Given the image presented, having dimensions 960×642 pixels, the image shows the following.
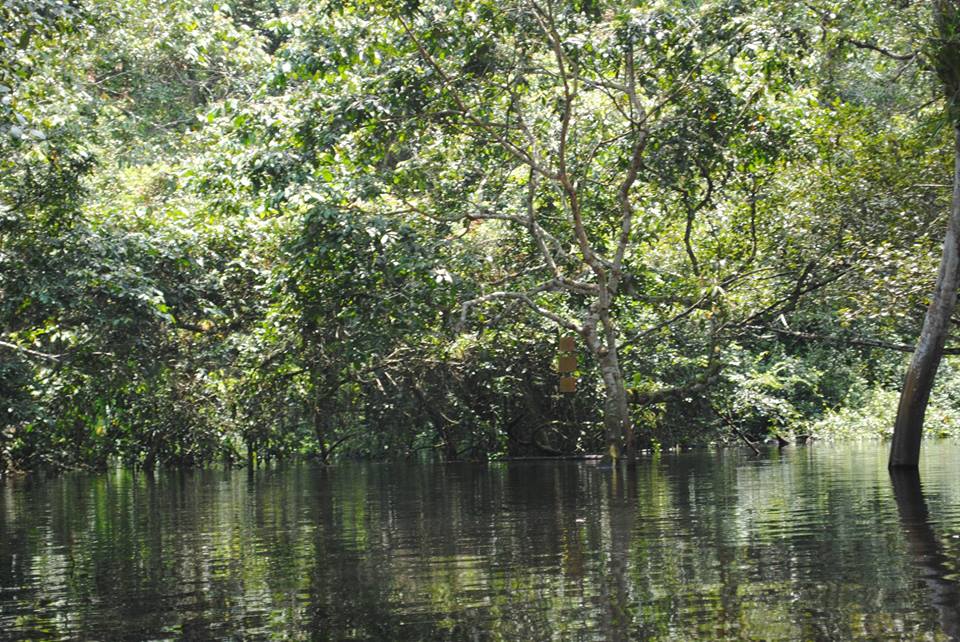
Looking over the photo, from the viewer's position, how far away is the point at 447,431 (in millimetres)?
26750

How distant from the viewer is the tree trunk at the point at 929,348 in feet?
51.7

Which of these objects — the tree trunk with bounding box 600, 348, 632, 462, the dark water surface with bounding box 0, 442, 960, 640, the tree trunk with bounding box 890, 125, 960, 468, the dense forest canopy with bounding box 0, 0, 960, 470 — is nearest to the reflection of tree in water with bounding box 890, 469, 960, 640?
the dark water surface with bounding box 0, 442, 960, 640

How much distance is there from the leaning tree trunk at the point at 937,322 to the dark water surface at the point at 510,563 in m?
0.83

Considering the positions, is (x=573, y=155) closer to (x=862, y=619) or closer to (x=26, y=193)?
(x=26, y=193)

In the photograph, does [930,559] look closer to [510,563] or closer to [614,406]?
[510,563]

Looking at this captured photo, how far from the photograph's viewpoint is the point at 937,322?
15.9 m

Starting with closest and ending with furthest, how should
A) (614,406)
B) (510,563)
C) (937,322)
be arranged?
1. (510,563)
2. (937,322)
3. (614,406)

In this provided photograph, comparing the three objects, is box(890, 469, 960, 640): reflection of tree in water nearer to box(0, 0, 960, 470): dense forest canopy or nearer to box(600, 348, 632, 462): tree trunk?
box(0, 0, 960, 470): dense forest canopy

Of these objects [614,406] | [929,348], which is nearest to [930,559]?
[929,348]

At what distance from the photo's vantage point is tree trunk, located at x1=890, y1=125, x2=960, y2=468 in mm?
15750

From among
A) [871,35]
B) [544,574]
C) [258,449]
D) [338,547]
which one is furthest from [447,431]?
[544,574]

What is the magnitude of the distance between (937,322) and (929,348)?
371 mm

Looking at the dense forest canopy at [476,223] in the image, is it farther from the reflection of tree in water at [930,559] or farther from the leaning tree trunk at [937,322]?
the reflection of tree in water at [930,559]

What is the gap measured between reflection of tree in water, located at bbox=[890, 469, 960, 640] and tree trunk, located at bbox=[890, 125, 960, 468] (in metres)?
3.56
